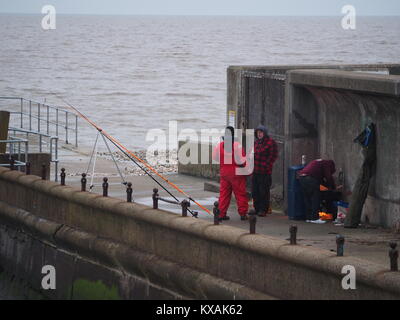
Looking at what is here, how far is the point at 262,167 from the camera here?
1532 cm

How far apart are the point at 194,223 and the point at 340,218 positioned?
3.24 metres

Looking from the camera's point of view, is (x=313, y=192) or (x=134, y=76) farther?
(x=134, y=76)

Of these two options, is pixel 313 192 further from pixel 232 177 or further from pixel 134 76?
pixel 134 76

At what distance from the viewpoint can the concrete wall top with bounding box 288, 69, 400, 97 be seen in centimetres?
1325

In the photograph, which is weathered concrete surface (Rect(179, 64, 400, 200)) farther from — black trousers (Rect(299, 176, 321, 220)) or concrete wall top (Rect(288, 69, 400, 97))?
black trousers (Rect(299, 176, 321, 220))

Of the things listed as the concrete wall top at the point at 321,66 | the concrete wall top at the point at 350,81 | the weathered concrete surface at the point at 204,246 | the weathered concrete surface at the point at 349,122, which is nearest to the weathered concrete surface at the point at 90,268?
the weathered concrete surface at the point at 204,246

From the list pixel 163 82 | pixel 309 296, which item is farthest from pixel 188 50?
pixel 309 296

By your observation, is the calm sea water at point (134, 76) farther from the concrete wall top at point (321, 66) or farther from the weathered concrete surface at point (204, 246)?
the weathered concrete surface at point (204, 246)

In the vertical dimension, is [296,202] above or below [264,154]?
below

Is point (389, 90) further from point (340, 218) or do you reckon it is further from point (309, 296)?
point (309, 296)

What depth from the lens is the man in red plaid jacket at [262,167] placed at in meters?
15.3

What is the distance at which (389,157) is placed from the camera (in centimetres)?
1374

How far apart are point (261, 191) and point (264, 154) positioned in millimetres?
525

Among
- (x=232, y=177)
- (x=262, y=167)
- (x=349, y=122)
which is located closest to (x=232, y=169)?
(x=232, y=177)
